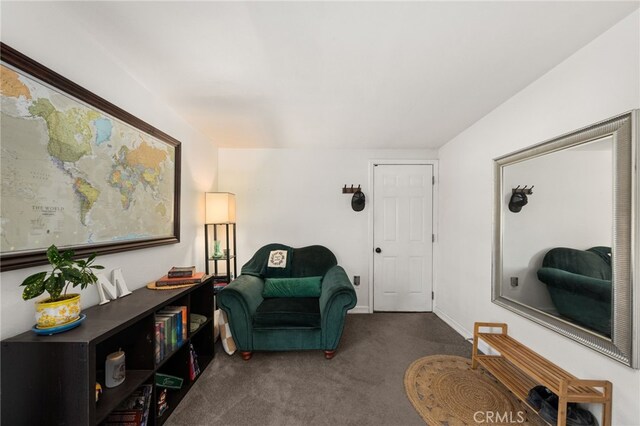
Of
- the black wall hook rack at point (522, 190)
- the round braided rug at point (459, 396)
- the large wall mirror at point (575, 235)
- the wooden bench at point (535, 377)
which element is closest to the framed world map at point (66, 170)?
the round braided rug at point (459, 396)

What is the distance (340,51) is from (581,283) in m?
2.06

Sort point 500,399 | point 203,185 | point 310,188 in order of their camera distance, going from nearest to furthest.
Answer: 1. point 500,399
2. point 203,185
3. point 310,188

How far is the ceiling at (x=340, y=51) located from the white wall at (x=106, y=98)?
3.6 inches

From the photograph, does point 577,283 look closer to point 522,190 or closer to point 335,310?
point 522,190

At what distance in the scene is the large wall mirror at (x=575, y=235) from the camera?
1166 millimetres

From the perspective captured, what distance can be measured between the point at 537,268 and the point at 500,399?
0.99m

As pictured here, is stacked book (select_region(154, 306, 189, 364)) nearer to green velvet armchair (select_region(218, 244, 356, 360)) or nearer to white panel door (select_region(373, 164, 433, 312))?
green velvet armchair (select_region(218, 244, 356, 360))

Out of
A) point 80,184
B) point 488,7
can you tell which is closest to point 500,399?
point 488,7

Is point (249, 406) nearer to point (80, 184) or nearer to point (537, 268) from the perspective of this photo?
point (80, 184)

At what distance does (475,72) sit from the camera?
1.58m

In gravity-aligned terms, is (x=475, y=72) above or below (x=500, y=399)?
above

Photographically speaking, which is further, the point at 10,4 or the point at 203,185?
the point at 203,185

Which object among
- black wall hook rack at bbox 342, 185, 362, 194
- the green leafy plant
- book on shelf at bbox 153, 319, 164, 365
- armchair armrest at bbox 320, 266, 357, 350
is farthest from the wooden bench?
the green leafy plant
